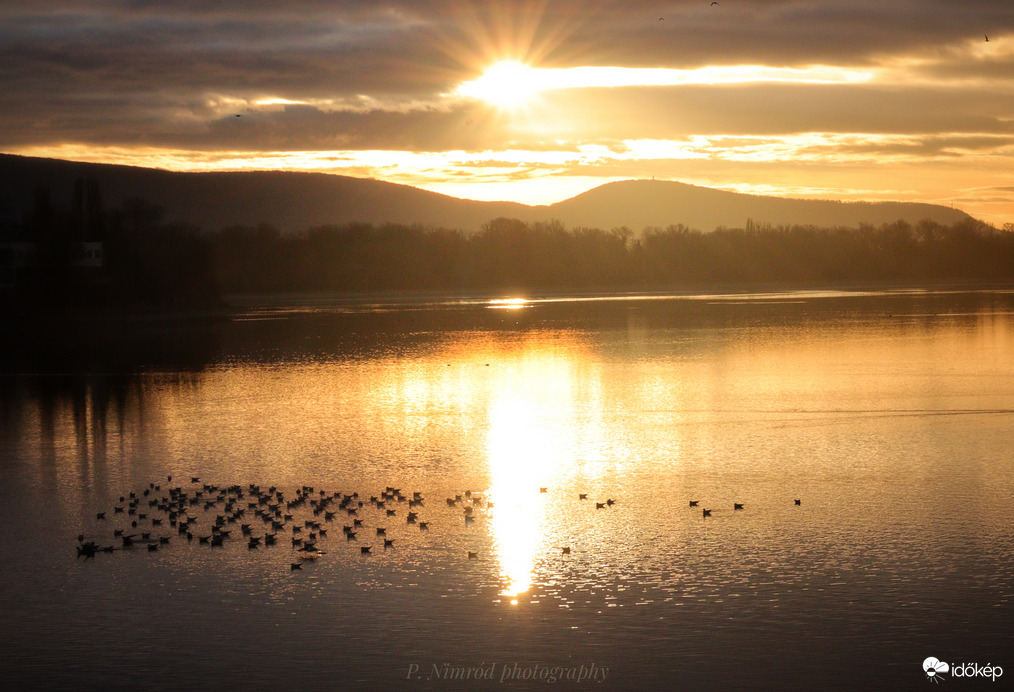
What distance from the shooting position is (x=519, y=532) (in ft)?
50.1

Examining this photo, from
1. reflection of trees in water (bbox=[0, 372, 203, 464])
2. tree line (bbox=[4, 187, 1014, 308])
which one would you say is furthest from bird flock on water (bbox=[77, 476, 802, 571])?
tree line (bbox=[4, 187, 1014, 308])

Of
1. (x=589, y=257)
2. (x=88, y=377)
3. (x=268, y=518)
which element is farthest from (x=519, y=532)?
(x=589, y=257)

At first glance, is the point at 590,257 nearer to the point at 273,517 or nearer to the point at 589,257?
the point at 589,257

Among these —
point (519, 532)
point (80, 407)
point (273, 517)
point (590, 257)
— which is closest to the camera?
point (519, 532)

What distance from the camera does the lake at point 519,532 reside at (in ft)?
35.6

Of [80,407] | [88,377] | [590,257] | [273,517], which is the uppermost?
[590,257]

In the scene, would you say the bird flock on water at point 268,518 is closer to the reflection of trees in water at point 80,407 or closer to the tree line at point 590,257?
the reflection of trees in water at point 80,407

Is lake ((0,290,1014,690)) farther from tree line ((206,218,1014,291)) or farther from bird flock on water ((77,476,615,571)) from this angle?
tree line ((206,218,1014,291))

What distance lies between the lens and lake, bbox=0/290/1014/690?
10.9 metres

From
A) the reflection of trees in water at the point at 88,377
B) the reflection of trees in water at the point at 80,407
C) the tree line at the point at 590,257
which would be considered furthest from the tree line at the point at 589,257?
the reflection of trees in water at the point at 80,407

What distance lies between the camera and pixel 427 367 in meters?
38.2

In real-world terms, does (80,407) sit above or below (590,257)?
below

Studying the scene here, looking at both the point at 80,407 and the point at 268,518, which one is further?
the point at 80,407

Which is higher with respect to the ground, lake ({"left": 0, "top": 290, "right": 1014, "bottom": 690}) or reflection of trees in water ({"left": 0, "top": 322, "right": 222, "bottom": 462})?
reflection of trees in water ({"left": 0, "top": 322, "right": 222, "bottom": 462})
